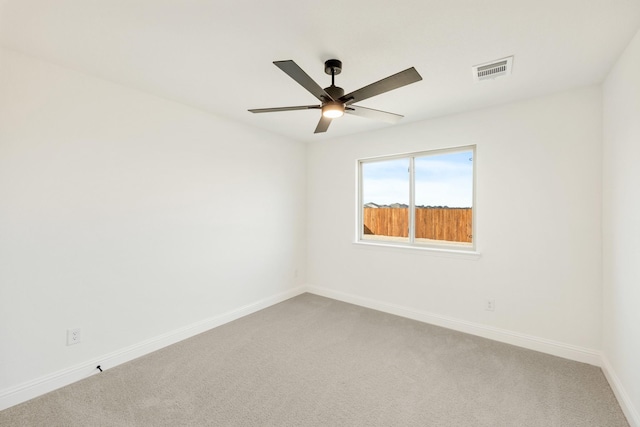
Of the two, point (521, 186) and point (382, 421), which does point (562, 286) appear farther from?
point (382, 421)

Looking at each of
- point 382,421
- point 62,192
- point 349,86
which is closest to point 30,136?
point 62,192

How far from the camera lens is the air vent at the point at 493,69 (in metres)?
2.04

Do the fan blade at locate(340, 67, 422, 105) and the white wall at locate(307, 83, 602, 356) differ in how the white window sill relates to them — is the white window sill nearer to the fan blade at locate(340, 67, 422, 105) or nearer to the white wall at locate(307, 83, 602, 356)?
the white wall at locate(307, 83, 602, 356)

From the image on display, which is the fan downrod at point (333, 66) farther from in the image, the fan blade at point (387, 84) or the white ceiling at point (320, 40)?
the fan blade at point (387, 84)

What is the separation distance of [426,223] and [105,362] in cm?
356

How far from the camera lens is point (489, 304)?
9.63 ft

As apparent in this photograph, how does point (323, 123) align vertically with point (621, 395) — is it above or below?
above

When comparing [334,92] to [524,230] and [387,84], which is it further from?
[524,230]

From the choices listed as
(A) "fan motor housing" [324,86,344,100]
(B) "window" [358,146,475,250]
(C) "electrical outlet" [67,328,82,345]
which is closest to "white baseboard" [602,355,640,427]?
(B) "window" [358,146,475,250]

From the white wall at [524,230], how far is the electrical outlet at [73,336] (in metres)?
3.11

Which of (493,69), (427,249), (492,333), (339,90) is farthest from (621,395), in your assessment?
(339,90)

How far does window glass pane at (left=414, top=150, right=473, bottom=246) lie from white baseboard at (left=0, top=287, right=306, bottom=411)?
2514 millimetres

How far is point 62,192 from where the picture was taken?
7.06 feet

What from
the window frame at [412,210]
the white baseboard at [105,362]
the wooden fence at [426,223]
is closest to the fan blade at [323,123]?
the window frame at [412,210]
